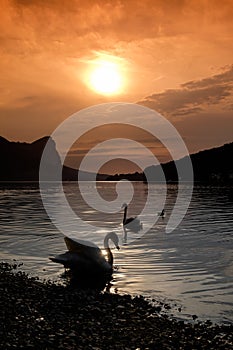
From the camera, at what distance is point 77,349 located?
39.2ft

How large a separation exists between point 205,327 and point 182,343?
7.18 feet

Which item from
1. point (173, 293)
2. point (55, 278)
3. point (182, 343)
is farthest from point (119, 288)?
point (182, 343)

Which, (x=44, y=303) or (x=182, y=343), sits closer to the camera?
(x=182, y=343)

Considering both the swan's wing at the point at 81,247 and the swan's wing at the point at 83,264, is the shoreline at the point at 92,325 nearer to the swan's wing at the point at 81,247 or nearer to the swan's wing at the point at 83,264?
the swan's wing at the point at 83,264

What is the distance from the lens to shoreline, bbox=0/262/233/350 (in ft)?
41.4

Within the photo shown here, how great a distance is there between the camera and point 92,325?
14.3 m

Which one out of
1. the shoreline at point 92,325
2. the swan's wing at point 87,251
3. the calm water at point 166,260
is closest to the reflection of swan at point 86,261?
the swan's wing at point 87,251

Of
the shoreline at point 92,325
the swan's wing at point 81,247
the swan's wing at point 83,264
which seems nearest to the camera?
the shoreline at point 92,325

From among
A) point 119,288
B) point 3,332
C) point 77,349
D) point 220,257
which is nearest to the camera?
point 77,349

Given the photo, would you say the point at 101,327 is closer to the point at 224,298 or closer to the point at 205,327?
the point at 205,327

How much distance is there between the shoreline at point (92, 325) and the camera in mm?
12625

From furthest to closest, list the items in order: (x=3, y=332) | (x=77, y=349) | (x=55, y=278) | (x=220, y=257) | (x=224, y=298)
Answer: (x=220, y=257), (x=55, y=278), (x=224, y=298), (x=3, y=332), (x=77, y=349)

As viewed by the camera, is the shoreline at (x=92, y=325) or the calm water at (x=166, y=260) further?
the calm water at (x=166, y=260)

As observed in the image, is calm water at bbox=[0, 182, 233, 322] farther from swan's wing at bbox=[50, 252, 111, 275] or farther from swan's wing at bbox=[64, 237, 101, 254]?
swan's wing at bbox=[64, 237, 101, 254]
